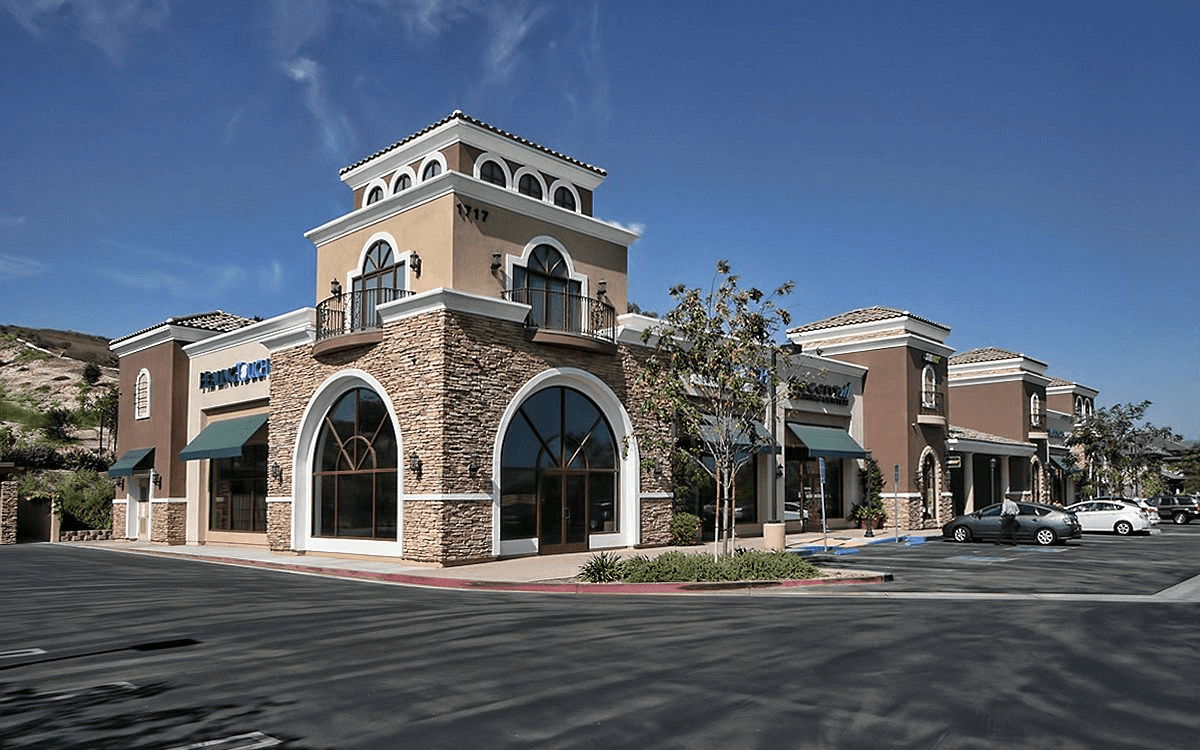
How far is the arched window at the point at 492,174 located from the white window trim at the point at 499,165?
0.03 m

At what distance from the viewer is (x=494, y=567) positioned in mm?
22062

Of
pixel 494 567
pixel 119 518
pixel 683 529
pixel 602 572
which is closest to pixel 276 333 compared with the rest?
pixel 494 567

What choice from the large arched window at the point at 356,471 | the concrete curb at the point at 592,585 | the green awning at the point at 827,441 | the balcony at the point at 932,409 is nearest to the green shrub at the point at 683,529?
the green awning at the point at 827,441

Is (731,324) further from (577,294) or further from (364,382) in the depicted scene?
(364,382)

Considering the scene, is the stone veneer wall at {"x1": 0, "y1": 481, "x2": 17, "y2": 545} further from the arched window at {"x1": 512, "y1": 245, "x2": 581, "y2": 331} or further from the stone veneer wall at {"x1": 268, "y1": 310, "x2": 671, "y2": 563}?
the arched window at {"x1": 512, "y1": 245, "x2": 581, "y2": 331}

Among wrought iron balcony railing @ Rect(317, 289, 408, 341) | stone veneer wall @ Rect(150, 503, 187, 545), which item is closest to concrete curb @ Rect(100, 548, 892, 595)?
wrought iron balcony railing @ Rect(317, 289, 408, 341)

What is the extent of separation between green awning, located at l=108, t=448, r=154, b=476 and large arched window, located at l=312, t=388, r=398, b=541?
1302 centimetres

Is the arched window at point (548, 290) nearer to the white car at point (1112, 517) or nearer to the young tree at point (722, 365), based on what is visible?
the young tree at point (722, 365)

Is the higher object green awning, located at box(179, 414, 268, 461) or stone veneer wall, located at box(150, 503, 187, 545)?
green awning, located at box(179, 414, 268, 461)

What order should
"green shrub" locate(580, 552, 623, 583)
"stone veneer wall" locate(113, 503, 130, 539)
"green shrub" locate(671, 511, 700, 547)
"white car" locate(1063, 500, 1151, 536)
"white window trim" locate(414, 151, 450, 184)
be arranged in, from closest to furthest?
"green shrub" locate(580, 552, 623, 583) < "white window trim" locate(414, 151, 450, 184) < "green shrub" locate(671, 511, 700, 547) < "white car" locate(1063, 500, 1151, 536) < "stone veneer wall" locate(113, 503, 130, 539)

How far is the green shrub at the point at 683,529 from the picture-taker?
93.7 feet

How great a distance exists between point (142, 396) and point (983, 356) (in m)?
43.4

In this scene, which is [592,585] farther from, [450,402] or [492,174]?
[492,174]

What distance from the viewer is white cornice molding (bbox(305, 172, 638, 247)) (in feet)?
78.8
